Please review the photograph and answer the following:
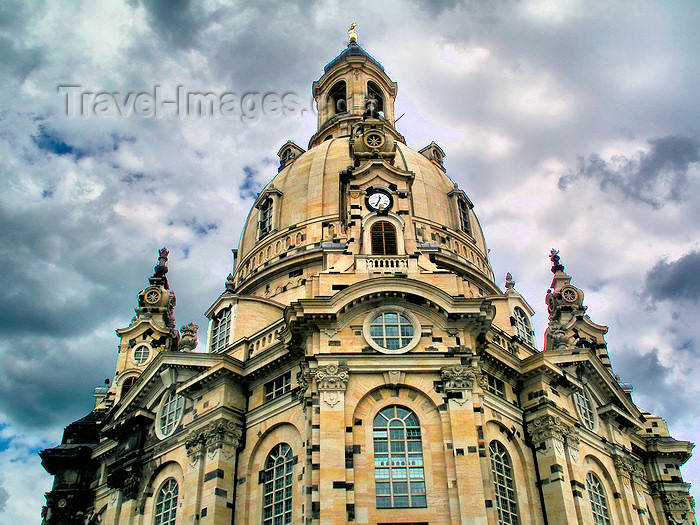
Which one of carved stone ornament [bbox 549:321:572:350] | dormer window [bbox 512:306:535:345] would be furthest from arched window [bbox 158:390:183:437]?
carved stone ornament [bbox 549:321:572:350]

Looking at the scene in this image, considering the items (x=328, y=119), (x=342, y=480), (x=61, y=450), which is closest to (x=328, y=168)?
(x=328, y=119)

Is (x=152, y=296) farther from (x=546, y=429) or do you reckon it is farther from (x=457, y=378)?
(x=546, y=429)

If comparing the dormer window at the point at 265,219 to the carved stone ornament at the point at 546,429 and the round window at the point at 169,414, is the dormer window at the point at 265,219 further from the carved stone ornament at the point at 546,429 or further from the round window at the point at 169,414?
the carved stone ornament at the point at 546,429

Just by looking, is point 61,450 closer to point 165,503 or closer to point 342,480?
→ point 165,503

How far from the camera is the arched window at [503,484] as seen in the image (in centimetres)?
3478

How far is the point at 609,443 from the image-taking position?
43.9 meters

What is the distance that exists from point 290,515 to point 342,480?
14.6 ft

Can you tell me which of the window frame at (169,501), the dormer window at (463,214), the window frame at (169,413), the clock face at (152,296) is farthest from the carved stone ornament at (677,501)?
the clock face at (152,296)

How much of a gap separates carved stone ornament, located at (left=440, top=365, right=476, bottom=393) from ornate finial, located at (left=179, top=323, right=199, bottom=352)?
16.6m

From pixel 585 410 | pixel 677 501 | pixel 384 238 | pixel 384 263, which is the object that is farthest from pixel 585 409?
pixel 384 238

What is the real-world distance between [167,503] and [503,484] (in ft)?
58.8

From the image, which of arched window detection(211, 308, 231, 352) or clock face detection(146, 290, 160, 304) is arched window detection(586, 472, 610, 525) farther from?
clock face detection(146, 290, 160, 304)

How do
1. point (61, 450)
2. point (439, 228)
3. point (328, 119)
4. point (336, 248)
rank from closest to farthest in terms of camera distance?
point (336, 248), point (61, 450), point (439, 228), point (328, 119)

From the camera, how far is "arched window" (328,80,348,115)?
76.3m
